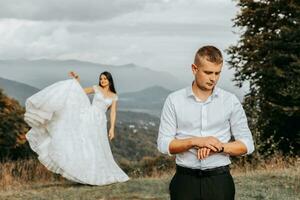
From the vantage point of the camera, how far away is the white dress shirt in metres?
4.00

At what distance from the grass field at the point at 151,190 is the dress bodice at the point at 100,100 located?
5.72ft

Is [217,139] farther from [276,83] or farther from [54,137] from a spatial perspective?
[276,83]

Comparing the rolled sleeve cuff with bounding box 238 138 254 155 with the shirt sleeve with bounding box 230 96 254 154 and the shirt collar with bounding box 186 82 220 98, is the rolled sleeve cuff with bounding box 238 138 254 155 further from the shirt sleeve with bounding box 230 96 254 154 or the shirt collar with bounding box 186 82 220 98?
the shirt collar with bounding box 186 82 220 98

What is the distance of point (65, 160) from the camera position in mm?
12617

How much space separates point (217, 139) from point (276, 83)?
2445 centimetres

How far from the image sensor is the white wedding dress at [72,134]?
12633 millimetres

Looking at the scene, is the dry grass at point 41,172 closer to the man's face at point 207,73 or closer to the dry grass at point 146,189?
the dry grass at point 146,189

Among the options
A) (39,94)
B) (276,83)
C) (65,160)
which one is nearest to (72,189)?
(65,160)

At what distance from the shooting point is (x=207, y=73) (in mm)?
3842

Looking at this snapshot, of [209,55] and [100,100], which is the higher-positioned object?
[209,55]

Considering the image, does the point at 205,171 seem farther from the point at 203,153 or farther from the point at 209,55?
the point at 209,55

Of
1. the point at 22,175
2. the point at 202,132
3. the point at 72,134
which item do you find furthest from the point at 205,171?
the point at 22,175

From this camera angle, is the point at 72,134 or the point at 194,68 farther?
the point at 72,134

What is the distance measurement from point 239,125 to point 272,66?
2421 cm
